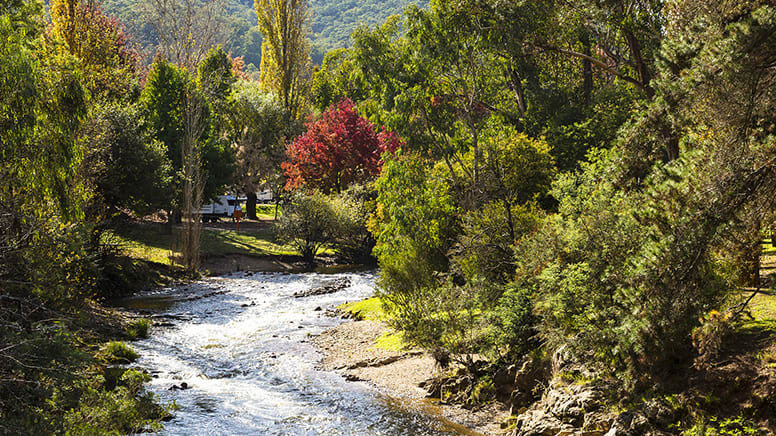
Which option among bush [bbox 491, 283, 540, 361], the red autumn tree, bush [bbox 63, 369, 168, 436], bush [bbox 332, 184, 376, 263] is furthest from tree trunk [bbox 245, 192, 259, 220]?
bush [bbox 491, 283, 540, 361]

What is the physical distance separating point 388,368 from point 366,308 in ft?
23.8

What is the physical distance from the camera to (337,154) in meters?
43.9

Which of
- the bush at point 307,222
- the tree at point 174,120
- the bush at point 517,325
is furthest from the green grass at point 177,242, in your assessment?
the bush at point 517,325

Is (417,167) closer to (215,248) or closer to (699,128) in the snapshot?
(699,128)

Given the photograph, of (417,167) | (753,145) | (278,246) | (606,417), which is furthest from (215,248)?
(753,145)

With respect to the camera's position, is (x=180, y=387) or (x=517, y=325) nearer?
(x=517, y=325)

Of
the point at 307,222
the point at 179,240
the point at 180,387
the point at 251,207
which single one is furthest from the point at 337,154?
the point at 180,387

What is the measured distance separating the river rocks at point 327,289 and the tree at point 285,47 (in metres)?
28.4

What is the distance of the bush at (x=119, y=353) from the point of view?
51.3 ft

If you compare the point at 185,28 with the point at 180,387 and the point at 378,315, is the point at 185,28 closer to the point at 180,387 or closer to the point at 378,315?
the point at 378,315

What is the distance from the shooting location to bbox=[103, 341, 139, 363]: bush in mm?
15647

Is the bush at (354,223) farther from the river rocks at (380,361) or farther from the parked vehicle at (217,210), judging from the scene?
the river rocks at (380,361)

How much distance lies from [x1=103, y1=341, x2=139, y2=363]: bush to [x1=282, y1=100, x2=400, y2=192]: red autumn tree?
27.8 meters

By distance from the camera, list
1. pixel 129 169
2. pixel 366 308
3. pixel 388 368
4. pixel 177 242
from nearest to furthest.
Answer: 1. pixel 388 368
2. pixel 366 308
3. pixel 129 169
4. pixel 177 242
